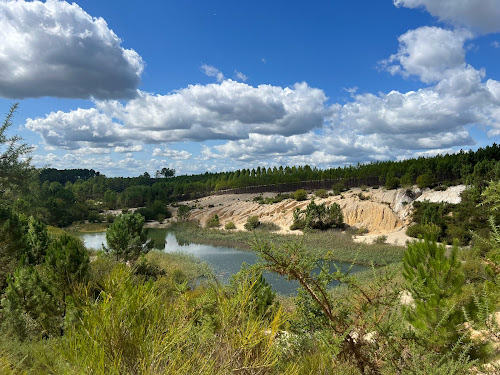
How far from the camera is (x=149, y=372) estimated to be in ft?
9.29

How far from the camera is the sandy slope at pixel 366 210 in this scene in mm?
45719

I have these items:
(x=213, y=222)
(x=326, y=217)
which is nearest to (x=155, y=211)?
(x=213, y=222)

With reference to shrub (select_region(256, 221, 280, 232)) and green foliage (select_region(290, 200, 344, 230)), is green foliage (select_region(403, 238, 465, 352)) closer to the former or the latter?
green foliage (select_region(290, 200, 344, 230))

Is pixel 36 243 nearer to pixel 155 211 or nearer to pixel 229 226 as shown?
pixel 229 226

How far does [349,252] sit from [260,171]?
58801 mm

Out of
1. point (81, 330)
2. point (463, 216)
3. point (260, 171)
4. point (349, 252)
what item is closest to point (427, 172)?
point (463, 216)

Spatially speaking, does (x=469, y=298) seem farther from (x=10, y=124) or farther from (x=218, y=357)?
(x=10, y=124)

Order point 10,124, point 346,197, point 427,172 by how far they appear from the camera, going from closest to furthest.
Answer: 1. point 10,124
2. point 427,172
3. point 346,197

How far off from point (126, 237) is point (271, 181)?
6122 centimetres

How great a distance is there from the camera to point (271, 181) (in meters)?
82.6

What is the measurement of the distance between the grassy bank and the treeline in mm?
10965

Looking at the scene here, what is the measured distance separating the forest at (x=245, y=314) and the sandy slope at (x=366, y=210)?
27915 millimetres

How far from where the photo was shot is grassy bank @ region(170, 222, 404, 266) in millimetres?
32606

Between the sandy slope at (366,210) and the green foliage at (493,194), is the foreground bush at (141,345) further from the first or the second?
the sandy slope at (366,210)
